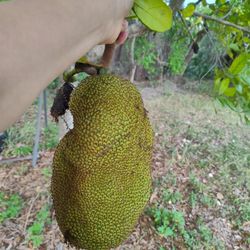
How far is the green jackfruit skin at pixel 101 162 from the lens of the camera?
592 millimetres

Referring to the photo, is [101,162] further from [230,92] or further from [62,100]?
[230,92]

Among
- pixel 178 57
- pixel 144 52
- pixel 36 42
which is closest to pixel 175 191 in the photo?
pixel 144 52

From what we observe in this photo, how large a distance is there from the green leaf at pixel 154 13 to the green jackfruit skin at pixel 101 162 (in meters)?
0.14

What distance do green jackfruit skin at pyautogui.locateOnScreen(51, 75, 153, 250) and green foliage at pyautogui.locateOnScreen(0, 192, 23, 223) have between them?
120 centimetres

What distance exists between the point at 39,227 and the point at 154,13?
55.5 inches

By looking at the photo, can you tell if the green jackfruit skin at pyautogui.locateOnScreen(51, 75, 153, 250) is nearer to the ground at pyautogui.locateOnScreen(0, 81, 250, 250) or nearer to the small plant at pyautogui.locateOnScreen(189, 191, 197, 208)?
the ground at pyautogui.locateOnScreen(0, 81, 250, 250)

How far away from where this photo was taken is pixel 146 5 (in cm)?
49

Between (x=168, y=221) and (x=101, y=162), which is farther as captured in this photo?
(x=168, y=221)

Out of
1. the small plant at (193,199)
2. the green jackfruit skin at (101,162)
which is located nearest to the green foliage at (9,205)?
the small plant at (193,199)

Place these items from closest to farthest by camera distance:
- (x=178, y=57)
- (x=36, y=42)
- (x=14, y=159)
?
(x=36, y=42)
(x=14, y=159)
(x=178, y=57)

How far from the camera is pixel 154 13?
19.4 inches

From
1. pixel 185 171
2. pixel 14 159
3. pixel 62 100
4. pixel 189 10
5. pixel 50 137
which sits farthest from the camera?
pixel 50 137

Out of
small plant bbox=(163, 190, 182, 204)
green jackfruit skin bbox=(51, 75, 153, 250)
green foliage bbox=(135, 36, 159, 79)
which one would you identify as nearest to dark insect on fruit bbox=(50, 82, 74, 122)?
green jackfruit skin bbox=(51, 75, 153, 250)

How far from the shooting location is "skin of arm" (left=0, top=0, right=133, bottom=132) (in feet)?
0.87
